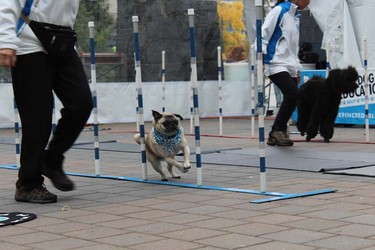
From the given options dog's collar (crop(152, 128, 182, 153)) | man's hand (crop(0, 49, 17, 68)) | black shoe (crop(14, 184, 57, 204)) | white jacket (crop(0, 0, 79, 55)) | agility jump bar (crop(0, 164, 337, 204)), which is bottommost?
agility jump bar (crop(0, 164, 337, 204))

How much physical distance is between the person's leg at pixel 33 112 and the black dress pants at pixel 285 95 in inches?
181

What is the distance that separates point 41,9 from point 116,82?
511 inches

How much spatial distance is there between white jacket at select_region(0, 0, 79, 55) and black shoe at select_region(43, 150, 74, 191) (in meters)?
0.92

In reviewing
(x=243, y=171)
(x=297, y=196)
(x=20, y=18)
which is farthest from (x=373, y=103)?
(x=20, y=18)

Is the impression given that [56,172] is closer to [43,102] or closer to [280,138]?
[43,102]

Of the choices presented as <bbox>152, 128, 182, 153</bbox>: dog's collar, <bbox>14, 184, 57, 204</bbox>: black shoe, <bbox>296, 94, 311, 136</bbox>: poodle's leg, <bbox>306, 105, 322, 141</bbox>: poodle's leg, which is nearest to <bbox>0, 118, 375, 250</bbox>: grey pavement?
<bbox>14, 184, 57, 204</bbox>: black shoe

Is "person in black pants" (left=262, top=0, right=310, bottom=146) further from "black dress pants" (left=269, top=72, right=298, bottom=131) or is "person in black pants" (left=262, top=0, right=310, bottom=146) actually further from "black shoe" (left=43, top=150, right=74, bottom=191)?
"black shoe" (left=43, top=150, right=74, bottom=191)

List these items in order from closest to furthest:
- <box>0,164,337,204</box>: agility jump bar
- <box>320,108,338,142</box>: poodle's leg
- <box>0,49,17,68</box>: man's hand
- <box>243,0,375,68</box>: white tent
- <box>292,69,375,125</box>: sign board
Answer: <box>0,49,17,68</box>: man's hand
<box>0,164,337,204</box>: agility jump bar
<box>320,108,338,142</box>: poodle's leg
<box>292,69,375,125</box>: sign board
<box>243,0,375,68</box>: white tent

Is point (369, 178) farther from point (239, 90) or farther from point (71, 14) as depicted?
point (239, 90)

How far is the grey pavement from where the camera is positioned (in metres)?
4.38

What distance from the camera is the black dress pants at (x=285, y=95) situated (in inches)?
391

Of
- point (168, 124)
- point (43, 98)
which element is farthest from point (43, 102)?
point (168, 124)

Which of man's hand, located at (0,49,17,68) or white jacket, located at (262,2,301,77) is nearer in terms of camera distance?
man's hand, located at (0,49,17,68)

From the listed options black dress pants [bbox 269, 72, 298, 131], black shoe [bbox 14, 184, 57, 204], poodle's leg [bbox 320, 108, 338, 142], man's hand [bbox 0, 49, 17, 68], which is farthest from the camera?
poodle's leg [bbox 320, 108, 338, 142]
